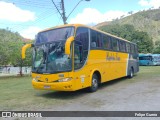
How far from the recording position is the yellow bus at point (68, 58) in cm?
1073

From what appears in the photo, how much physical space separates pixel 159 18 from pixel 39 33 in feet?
505

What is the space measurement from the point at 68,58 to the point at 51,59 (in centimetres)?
81

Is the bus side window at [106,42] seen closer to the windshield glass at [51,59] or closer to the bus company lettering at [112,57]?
the bus company lettering at [112,57]

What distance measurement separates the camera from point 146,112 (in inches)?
316

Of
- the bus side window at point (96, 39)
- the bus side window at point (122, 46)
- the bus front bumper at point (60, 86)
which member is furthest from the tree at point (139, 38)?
the bus front bumper at point (60, 86)

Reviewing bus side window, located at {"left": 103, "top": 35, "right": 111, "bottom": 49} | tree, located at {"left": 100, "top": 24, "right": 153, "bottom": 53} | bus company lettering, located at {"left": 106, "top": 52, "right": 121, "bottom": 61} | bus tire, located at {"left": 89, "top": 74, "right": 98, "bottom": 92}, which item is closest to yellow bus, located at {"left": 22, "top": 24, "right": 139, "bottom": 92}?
bus tire, located at {"left": 89, "top": 74, "right": 98, "bottom": 92}

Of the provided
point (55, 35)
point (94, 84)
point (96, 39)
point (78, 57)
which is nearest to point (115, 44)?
point (96, 39)

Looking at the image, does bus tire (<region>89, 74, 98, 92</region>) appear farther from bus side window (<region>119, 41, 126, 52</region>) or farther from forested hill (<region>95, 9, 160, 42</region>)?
forested hill (<region>95, 9, 160, 42</region>)

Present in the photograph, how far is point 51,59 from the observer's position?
36.1 ft

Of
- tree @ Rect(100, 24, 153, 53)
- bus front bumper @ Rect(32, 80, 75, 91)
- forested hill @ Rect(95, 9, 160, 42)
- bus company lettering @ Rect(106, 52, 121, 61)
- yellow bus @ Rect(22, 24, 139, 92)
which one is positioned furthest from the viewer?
forested hill @ Rect(95, 9, 160, 42)

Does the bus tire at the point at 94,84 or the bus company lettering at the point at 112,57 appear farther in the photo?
the bus company lettering at the point at 112,57

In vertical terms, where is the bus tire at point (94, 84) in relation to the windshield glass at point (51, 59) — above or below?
below

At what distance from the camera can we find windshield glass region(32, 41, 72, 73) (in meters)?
10.8

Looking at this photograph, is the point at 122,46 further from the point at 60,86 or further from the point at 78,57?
the point at 60,86
